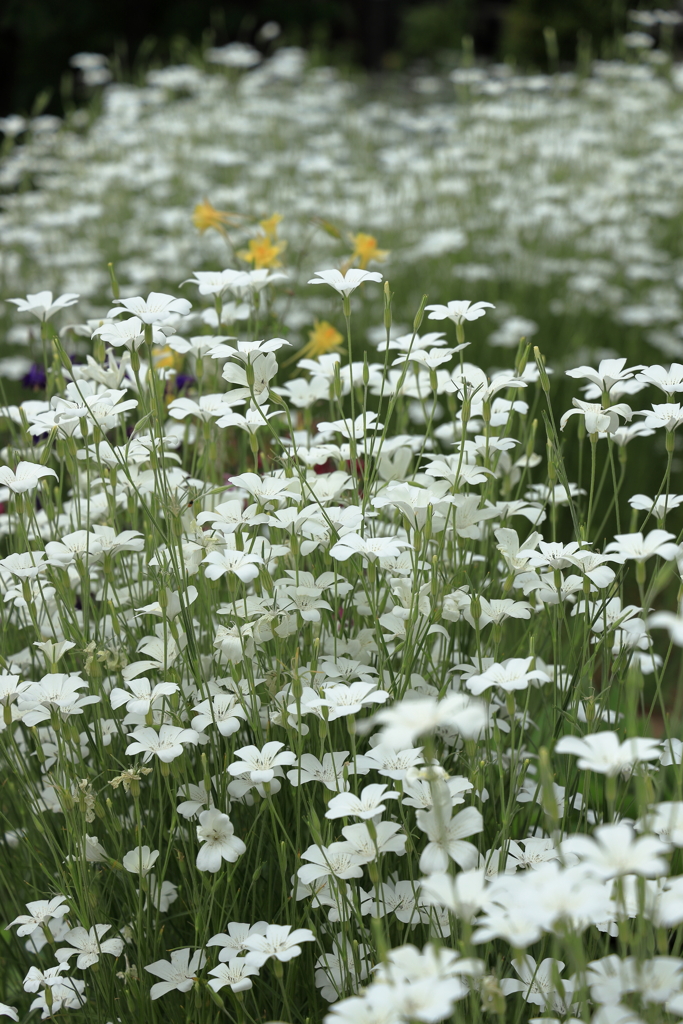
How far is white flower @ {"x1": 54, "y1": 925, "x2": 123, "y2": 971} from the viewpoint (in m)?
1.18

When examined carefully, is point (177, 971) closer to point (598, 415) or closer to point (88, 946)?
point (88, 946)

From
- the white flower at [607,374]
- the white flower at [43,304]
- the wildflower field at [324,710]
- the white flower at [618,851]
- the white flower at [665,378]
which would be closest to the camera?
the white flower at [618,851]

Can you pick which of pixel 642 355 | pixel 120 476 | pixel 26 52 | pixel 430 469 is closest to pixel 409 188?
pixel 642 355

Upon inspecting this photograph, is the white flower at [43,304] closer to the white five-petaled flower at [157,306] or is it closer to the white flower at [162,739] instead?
→ the white five-petaled flower at [157,306]

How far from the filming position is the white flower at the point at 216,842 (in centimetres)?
109

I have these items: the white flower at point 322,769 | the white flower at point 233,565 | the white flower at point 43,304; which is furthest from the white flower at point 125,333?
the white flower at point 322,769

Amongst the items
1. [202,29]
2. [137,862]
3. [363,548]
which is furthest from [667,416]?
[202,29]

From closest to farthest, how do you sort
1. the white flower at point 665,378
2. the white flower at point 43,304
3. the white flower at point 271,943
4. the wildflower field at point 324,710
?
the wildflower field at point 324,710 < the white flower at point 271,943 < the white flower at point 665,378 < the white flower at point 43,304

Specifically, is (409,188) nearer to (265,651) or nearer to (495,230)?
(495,230)

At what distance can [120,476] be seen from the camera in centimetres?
181

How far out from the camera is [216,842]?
1.13 meters

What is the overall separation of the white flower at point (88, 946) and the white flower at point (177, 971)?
0.20ft

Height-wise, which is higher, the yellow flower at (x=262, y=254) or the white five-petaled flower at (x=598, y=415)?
the yellow flower at (x=262, y=254)

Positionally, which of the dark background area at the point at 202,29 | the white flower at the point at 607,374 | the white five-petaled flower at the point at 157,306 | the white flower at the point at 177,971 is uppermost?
the dark background area at the point at 202,29
